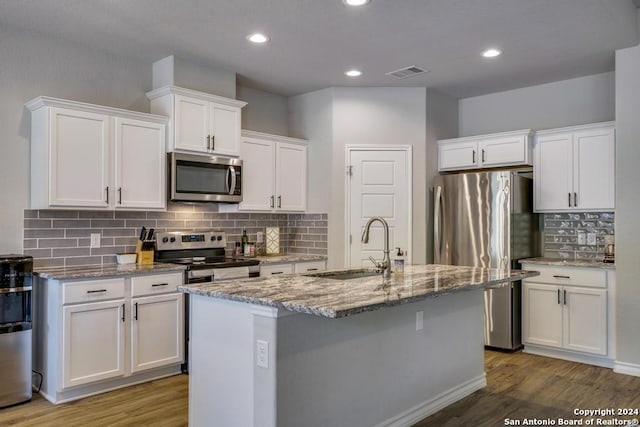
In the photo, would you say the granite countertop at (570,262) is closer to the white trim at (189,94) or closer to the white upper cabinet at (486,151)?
the white upper cabinet at (486,151)

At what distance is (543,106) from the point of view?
5195 mm

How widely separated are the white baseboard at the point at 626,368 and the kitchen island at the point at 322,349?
5.29 ft

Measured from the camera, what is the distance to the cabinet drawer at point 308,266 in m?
4.88

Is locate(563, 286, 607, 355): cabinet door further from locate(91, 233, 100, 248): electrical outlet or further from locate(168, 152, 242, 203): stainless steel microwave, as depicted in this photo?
locate(91, 233, 100, 248): electrical outlet

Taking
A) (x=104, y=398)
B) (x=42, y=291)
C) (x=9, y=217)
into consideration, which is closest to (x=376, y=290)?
(x=104, y=398)

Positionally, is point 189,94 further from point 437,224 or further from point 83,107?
point 437,224

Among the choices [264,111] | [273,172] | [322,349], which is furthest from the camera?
[264,111]

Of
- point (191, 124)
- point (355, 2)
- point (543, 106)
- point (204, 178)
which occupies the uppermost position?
point (355, 2)

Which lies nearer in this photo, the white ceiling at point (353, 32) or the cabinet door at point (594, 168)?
the white ceiling at point (353, 32)

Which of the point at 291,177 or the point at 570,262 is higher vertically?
the point at 291,177

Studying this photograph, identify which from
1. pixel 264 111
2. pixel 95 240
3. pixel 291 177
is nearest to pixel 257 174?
pixel 291 177

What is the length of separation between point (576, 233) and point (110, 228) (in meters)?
4.32

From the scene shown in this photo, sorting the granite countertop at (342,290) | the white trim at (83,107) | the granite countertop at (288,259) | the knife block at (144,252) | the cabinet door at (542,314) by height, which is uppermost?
the white trim at (83,107)

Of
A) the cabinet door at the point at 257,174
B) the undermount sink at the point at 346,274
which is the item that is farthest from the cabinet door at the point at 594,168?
the cabinet door at the point at 257,174
